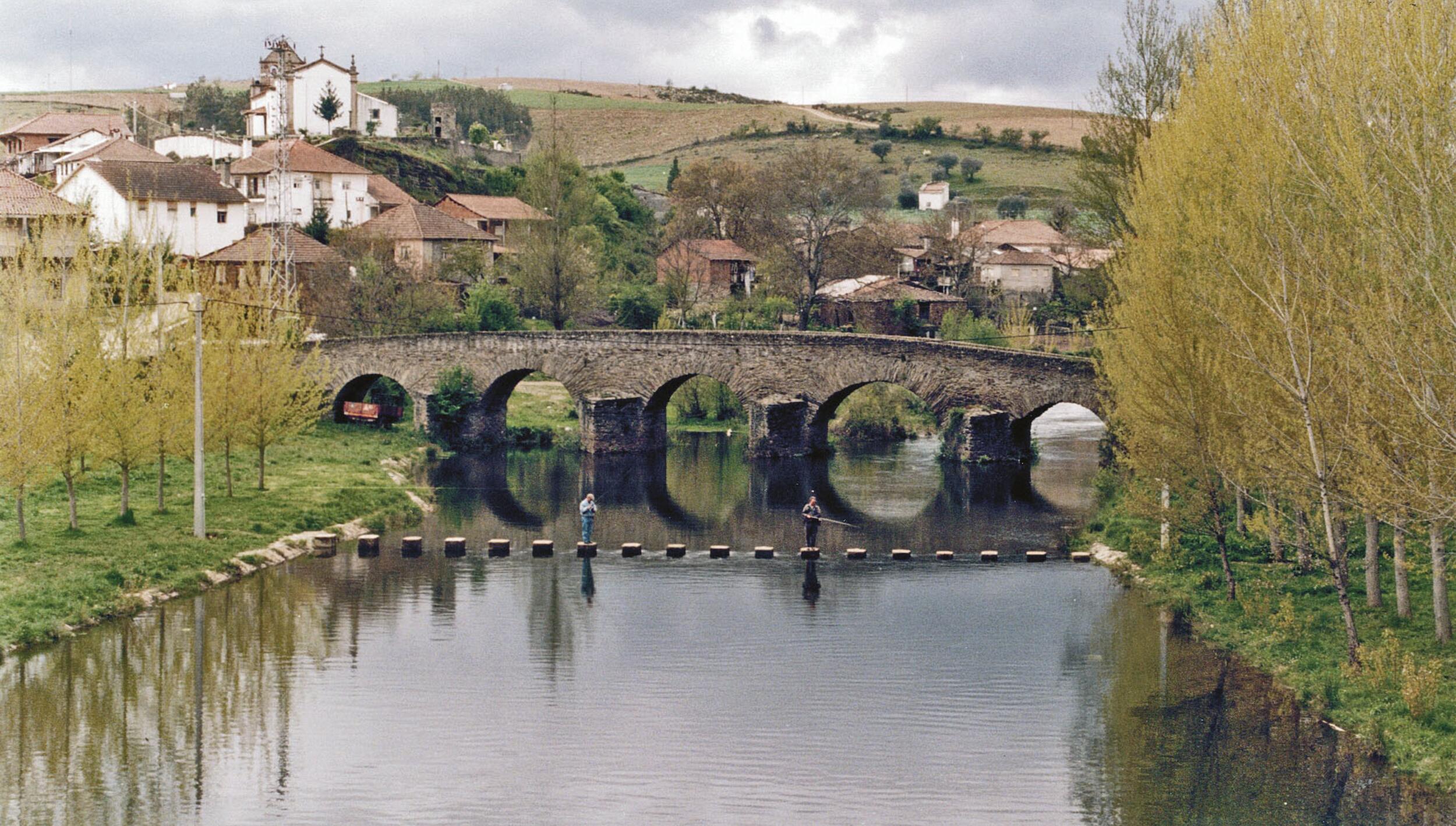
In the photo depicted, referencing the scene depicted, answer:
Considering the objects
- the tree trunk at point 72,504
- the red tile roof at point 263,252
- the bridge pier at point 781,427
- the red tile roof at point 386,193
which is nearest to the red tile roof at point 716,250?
the red tile roof at point 386,193

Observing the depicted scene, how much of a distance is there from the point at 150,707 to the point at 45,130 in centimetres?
9623

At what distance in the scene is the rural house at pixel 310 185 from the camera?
307 ft

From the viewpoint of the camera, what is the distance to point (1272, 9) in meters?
24.6

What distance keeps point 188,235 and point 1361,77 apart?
72467 mm

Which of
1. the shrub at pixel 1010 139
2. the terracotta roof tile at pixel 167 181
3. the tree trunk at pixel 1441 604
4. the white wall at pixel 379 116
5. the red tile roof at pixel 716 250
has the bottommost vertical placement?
the tree trunk at pixel 1441 604

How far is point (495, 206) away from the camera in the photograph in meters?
101

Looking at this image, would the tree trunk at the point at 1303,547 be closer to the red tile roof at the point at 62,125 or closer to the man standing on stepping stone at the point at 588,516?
the man standing on stepping stone at the point at 588,516

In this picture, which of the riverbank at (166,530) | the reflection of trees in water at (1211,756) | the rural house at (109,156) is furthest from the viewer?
the rural house at (109,156)

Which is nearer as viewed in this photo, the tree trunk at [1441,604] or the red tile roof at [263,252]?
the tree trunk at [1441,604]

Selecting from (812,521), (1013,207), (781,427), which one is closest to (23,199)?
(781,427)

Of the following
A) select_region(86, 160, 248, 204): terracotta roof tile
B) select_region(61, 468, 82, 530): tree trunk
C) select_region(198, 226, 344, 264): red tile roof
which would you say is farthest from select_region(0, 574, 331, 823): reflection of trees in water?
select_region(86, 160, 248, 204): terracotta roof tile

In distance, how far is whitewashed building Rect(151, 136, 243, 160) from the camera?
107250 mm

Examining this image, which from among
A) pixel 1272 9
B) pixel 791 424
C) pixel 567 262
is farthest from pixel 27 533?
pixel 567 262

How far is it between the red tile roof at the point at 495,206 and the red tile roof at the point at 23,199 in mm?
31255
